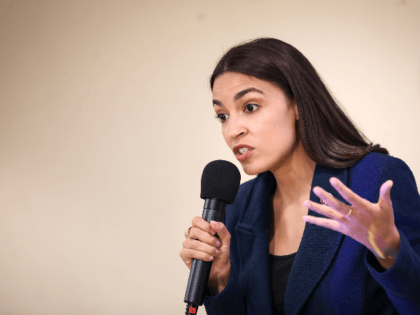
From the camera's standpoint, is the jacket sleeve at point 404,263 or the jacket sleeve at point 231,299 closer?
the jacket sleeve at point 404,263

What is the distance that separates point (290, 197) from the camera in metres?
1.18

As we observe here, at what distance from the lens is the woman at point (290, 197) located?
0.84m

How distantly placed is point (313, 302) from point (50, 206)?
1614 mm

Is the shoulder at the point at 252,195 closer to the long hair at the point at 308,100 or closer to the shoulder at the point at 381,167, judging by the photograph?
the long hair at the point at 308,100

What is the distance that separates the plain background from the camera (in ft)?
5.68

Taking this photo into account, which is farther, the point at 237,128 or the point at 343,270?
the point at 237,128

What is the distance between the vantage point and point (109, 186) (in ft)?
6.16

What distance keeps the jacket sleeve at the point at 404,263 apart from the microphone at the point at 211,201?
36 centimetres

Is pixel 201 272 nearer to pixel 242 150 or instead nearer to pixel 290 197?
pixel 242 150

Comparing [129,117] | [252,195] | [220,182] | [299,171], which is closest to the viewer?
[220,182]

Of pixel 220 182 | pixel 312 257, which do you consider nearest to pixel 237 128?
pixel 220 182

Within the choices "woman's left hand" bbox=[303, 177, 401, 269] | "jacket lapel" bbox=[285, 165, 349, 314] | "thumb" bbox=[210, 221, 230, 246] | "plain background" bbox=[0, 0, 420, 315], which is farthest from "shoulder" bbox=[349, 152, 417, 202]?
"plain background" bbox=[0, 0, 420, 315]

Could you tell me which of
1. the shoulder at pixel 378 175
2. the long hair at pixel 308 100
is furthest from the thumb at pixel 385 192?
the long hair at pixel 308 100

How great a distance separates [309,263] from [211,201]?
13.7 inches
